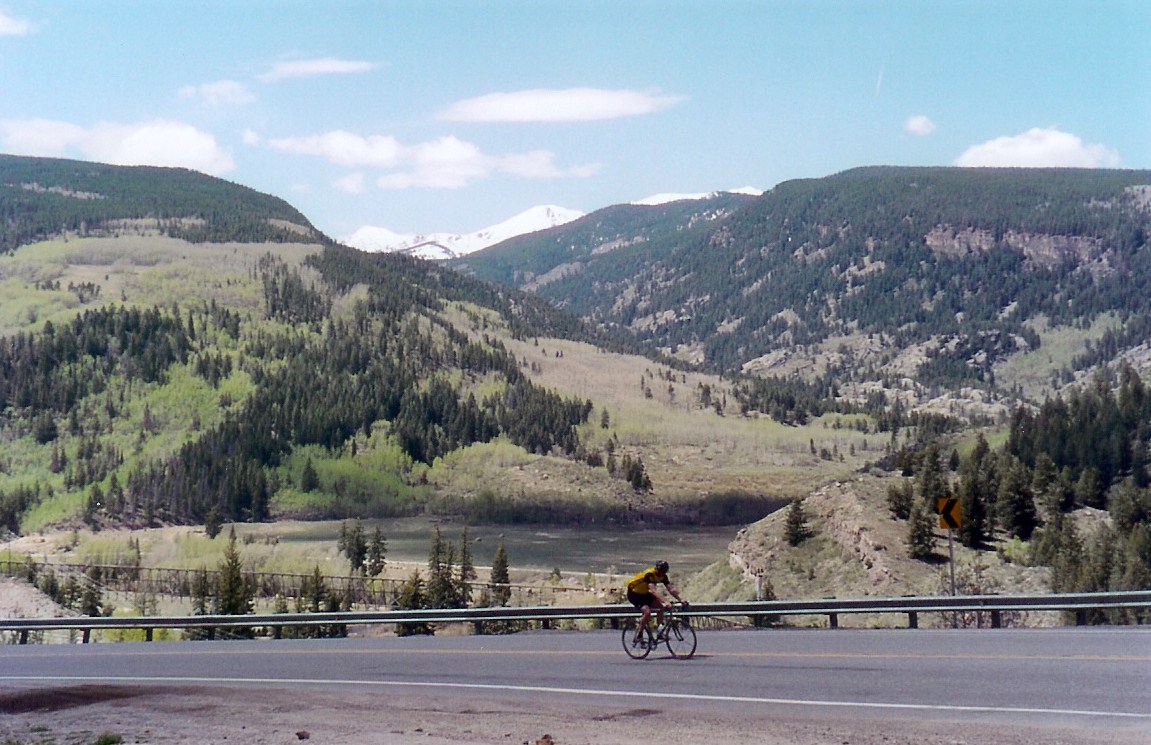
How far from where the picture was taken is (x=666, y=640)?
2266cm

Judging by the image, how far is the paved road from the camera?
1636 centimetres

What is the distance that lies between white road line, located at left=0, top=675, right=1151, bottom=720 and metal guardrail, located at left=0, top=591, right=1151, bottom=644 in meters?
4.73

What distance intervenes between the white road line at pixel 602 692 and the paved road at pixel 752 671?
0.03 metres

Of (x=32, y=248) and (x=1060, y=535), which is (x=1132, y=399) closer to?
(x=1060, y=535)

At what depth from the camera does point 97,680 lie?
24.5m

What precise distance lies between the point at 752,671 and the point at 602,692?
268cm

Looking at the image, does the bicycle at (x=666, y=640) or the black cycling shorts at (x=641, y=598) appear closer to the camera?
the black cycling shorts at (x=641, y=598)

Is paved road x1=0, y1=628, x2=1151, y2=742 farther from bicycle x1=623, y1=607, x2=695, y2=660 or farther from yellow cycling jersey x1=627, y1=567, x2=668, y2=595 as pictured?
yellow cycling jersey x1=627, y1=567, x2=668, y2=595

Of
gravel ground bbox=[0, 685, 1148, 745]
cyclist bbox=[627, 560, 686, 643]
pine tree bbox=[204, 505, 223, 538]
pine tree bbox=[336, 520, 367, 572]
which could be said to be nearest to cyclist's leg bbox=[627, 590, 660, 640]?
cyclist bbox=[627, 560, 686, 643]

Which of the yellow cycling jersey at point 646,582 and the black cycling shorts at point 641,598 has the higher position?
the yellow cycling jersey at point 646,582

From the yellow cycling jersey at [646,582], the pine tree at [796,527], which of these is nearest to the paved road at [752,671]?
the yellow cycling jersey at [646,582]

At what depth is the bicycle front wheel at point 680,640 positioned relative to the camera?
2258 centimetres

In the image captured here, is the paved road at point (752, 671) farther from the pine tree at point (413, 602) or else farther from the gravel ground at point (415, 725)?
the pine tree at point (413, 602)

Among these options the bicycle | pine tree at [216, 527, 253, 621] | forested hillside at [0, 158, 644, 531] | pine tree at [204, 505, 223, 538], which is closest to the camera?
the bicycle
